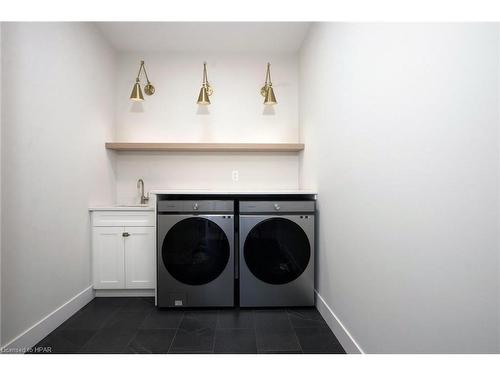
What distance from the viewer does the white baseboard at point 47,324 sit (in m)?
1.40

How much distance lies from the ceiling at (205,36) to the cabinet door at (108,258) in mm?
1873

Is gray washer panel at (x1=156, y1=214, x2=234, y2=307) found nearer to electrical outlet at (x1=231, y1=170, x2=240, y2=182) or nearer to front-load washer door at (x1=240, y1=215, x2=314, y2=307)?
front-load washer door at (x1=240, y1=215, x2=314, y2=307)

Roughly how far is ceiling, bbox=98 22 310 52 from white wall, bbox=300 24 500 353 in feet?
3.08

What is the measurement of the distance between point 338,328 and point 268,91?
217 centimetres

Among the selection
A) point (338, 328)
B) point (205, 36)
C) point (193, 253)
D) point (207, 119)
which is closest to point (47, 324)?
point (193, 253)

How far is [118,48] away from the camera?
266 centimetres

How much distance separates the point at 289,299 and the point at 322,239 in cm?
57

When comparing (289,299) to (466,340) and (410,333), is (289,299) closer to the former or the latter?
(410,333)

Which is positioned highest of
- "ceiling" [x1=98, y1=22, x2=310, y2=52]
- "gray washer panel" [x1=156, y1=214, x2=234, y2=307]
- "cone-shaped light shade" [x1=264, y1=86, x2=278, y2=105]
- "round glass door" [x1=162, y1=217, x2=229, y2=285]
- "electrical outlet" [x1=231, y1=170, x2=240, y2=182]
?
"ceiling" [x1=98, y1=22, x2=310, y2=52]

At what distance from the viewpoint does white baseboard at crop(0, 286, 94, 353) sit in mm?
1396

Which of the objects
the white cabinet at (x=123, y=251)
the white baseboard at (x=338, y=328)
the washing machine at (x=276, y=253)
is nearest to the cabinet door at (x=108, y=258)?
the white cabinet at (x=123, y=251)

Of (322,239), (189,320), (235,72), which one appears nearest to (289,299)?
(322,239)

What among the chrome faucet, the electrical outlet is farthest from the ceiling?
the chrome faucet

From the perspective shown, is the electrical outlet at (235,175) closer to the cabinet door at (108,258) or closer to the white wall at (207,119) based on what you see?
the white wall at (207,119)
